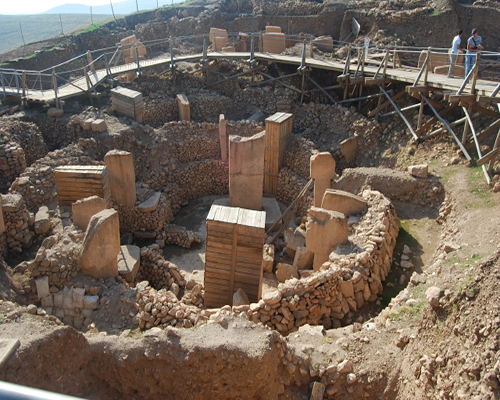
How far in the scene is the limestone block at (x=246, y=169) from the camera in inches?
428

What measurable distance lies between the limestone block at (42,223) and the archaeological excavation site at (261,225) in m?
0.04

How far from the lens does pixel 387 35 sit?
60.6 feet

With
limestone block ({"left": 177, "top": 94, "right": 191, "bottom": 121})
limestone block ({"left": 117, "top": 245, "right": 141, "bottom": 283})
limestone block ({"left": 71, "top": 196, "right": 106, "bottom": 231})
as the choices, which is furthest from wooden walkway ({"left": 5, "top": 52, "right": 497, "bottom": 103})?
limestone block ({"left": 117, "top": 245, "right": 141, "bottom": 283})

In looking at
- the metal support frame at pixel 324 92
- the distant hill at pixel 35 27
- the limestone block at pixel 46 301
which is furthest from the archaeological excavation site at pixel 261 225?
the distant hill at pixel 35 27

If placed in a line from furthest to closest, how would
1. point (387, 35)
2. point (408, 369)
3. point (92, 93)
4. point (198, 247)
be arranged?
point (387, 35), point (92, 93), point (198, 247), point (408, 369)

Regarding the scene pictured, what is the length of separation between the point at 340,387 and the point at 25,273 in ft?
18.4

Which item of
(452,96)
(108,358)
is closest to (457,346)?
(108,358)

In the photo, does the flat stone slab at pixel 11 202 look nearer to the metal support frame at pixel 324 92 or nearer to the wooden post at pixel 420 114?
the wooden post at pixel 420 114

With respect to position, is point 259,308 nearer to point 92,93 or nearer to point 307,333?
point 307,333

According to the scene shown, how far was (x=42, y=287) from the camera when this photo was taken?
23.4ft

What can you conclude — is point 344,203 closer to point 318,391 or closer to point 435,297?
point 435,297

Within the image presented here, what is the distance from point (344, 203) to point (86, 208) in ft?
17.5

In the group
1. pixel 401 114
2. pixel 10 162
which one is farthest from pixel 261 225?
pixel 10 162

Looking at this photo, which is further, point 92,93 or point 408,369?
point 92,93
